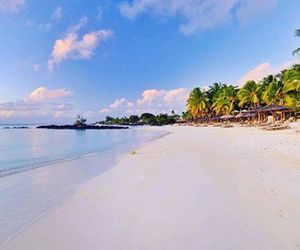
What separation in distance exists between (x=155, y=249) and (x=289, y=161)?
7.87 m

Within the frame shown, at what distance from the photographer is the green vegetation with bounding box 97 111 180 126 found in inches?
4516

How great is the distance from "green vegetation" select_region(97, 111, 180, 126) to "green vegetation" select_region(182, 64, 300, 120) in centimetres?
2867

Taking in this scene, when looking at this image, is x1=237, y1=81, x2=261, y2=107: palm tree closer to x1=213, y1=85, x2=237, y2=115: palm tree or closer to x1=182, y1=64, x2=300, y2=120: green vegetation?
x1=182, y1=64, x2=300, y2=120: green vegetation

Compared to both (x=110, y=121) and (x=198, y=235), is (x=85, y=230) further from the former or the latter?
(x=110, y=121)

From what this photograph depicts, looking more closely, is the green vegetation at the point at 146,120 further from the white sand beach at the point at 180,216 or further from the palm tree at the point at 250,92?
the white sand beach at the point at 180,216

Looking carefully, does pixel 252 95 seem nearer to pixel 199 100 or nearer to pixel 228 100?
pixel 228 100

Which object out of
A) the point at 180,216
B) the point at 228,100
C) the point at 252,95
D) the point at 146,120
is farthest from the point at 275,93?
the point at 146,120

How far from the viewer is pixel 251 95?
5331 cm

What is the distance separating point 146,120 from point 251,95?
81.3 m

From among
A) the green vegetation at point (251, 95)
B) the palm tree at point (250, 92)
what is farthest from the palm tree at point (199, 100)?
the palm tree at point (250, 92)

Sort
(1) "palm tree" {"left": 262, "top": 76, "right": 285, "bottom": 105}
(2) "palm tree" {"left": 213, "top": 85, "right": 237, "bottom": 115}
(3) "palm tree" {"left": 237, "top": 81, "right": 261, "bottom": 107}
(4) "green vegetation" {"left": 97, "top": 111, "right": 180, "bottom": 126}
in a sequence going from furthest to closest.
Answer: (4) "green vegetation" {"left": 97, "top": 111, "right": 180, "bottom": 126}, (2) "palm tree" {"left": 213, "top": 85, "right": 237, "bottom": 115}, (3) "palm tree" {"left": 237, "top": 81, "right": 261, "bottom": 107}, (1) "palm tree" {"left": 262, "top": 76, "right": 285, "bottom": 105}

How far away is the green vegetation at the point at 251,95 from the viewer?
34513 mm

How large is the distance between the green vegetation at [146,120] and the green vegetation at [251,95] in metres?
28.7

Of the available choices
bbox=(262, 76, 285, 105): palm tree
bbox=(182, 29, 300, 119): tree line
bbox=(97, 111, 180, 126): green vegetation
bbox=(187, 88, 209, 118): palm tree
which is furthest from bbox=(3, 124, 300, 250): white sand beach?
bbox=(97, 111, 180, 126): green vegetation
